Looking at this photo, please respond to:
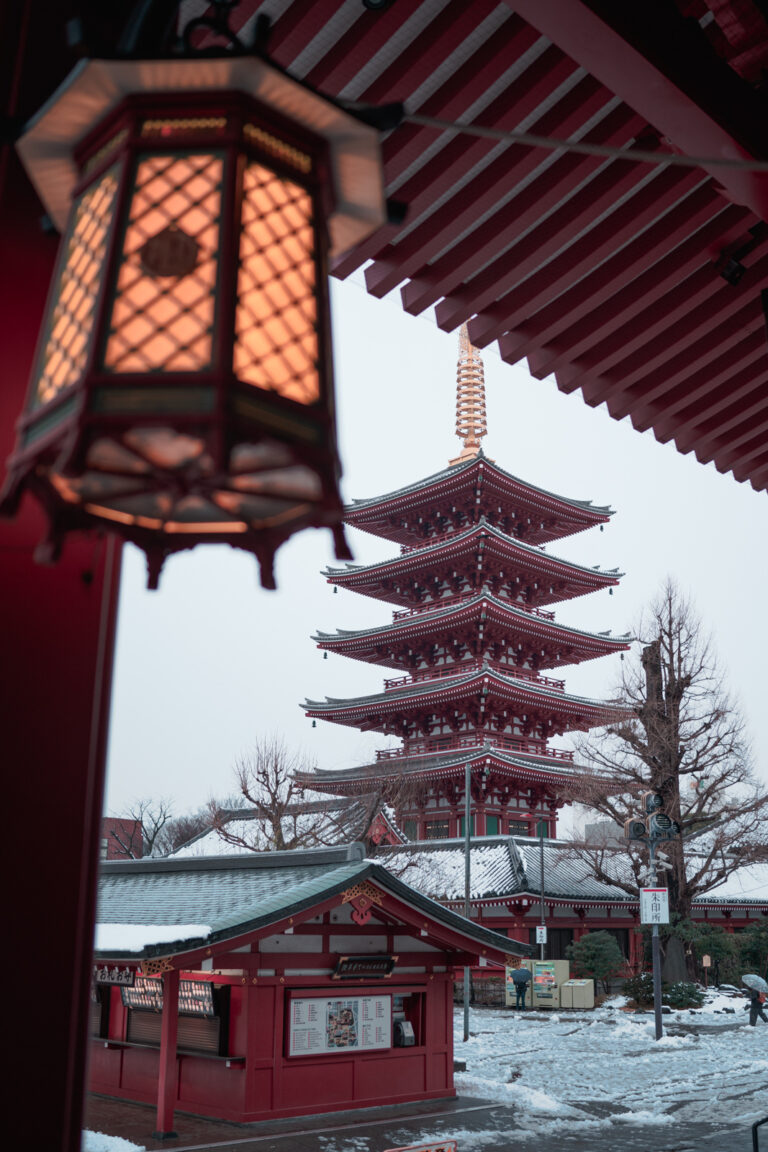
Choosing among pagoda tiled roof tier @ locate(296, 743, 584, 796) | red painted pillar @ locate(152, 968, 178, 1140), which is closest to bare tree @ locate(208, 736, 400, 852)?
pagoda tiled roof tier @ locate(296, 743, 584, 796)

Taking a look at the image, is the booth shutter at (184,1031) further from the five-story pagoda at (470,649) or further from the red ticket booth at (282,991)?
the five-story pagoda at (470,649)

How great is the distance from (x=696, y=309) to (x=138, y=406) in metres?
3.45

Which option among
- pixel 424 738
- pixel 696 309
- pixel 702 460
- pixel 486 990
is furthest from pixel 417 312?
pixel 424 738

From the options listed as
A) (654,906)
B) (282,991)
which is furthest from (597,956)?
(282,991)

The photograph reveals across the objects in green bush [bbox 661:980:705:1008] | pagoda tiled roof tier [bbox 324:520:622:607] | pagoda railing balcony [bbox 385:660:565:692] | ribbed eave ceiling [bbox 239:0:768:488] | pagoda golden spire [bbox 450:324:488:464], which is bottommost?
green bush [bbox 661:980:705:1008]

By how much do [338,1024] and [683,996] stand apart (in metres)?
17.6

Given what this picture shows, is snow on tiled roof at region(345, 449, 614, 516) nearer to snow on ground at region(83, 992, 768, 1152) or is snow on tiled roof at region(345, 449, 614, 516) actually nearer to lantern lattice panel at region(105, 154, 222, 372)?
snow on ground at region(83, 992, 768, 1152)

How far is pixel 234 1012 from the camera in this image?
12.2m

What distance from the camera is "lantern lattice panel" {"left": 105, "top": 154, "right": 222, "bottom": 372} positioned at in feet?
4.39

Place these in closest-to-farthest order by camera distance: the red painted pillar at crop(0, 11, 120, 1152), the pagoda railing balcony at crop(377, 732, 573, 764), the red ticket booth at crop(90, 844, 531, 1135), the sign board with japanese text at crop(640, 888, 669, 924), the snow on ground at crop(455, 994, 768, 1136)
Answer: the red painted pillar at crop(0, 11, 120, 1152), the red ticket booth at crop(90, 844, 531, 1135), the snow on ground at crop(455, 994, 768, 1136), the sign board with japanese text at crop(640, 888, 669, 924), the pagoda railing balcony at crop(377, 732, 573, 764)

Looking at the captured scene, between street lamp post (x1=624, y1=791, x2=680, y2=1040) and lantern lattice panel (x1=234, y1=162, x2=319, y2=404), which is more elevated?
lantern lattice panel (x1=234, y1=162, x2=319, y2=404)

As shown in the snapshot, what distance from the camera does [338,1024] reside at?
42.2 feet

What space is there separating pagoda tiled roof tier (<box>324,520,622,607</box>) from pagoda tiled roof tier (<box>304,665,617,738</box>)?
390 centimetres

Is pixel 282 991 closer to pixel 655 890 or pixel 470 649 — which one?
pixel 655 890
